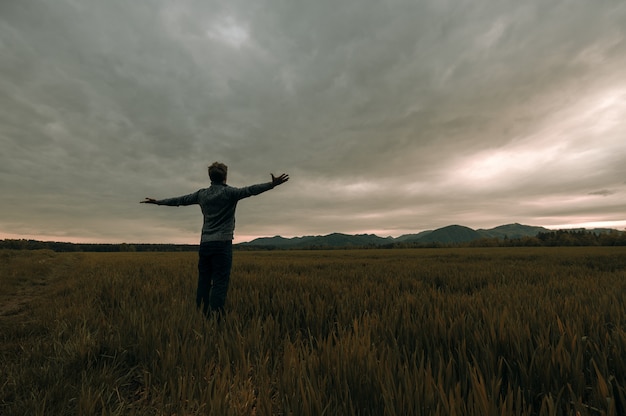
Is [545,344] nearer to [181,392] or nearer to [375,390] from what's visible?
[375,390]

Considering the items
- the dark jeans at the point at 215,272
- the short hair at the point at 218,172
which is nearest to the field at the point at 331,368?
the dark jeans at the point at 215,272

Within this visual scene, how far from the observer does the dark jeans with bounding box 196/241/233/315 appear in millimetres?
4330

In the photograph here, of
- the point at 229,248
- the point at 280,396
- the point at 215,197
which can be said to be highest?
the point at 215,197

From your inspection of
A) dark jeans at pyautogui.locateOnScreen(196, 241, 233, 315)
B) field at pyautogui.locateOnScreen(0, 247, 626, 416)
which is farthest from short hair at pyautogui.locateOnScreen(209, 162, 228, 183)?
field at pyautogui.locateOnScreen(0, 247, 626, 416)

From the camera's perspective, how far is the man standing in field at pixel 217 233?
4410 millimetres

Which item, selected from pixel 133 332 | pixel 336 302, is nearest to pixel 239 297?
pixel 336 302

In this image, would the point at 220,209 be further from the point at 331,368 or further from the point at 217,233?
the point at 331,368

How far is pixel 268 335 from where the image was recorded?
122 inches

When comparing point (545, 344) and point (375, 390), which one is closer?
point (375, 390)

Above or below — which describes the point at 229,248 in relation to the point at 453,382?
above

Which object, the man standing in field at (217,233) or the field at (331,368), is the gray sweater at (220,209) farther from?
the field at (331,368)

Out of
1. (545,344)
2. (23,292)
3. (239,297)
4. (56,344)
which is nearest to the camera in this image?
(545,344)

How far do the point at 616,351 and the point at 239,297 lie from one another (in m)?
4.67

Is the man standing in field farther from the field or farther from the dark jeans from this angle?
the field
